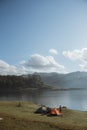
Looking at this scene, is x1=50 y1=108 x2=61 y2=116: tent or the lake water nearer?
Result: x1=50 y1=108 x2=61 y2=116: tent

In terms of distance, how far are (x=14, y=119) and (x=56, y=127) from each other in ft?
15.2

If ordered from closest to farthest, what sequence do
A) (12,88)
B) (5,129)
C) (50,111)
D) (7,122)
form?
1. (5,129)
2. (7,122)
3. (50,111)
4. (12,88)

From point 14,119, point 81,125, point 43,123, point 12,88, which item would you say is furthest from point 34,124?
point 12,88

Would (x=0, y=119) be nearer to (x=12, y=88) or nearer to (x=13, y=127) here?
(x=13, y=127)

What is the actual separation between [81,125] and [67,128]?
6.99 feet

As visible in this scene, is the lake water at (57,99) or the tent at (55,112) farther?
the lake water at (57,99)

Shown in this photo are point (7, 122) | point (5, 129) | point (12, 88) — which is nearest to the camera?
point (5, 129)

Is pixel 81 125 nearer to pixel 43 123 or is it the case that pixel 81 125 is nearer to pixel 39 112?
pixel 43 123

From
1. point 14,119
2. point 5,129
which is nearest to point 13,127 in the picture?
point 5,129

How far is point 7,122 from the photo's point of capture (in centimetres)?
2430

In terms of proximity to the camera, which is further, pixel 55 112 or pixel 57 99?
pixel 57 99

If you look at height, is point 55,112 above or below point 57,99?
below

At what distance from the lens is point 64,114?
32281 millimetres

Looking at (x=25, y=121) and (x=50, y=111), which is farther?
(x=50, y=111)
